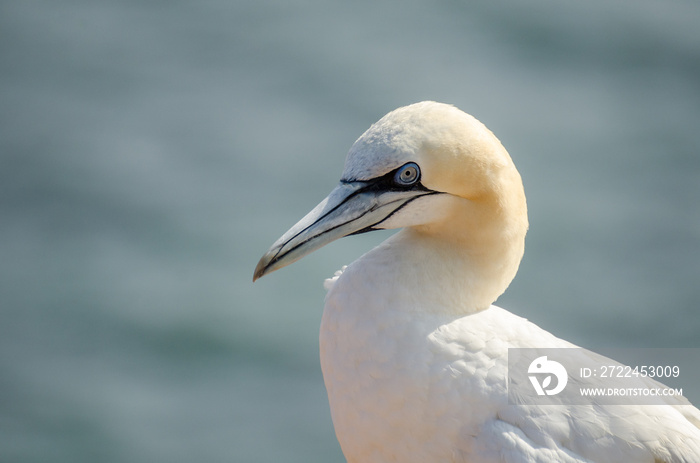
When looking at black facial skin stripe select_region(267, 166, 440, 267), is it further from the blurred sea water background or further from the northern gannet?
the blurred sea water background

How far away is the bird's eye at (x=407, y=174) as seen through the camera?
2.80 m

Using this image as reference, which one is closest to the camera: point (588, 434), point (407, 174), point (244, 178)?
point (407, 174)

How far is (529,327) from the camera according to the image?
3.19 m

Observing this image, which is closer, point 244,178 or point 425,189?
point 425,189

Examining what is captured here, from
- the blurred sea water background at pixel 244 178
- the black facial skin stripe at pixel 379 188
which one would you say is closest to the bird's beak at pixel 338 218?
the black facial skin stripe at pixel 379 188

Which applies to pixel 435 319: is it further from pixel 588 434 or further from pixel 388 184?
pixel 588 434

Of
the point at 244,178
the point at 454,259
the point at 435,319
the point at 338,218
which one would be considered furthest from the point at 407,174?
the point at 244,178

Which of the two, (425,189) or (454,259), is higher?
(425,189)

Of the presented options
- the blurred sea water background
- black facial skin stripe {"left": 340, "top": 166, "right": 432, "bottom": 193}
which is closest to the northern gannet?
black facial skin stripe {"left": 340, "top": 166, "right": 432, "bottom": 193}

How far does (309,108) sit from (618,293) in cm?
288

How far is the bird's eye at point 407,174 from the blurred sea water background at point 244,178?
3.51 metres

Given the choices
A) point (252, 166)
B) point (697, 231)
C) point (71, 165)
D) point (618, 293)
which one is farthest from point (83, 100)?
point (697, 231)

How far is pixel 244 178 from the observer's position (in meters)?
6.93

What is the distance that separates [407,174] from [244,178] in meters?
4.23
